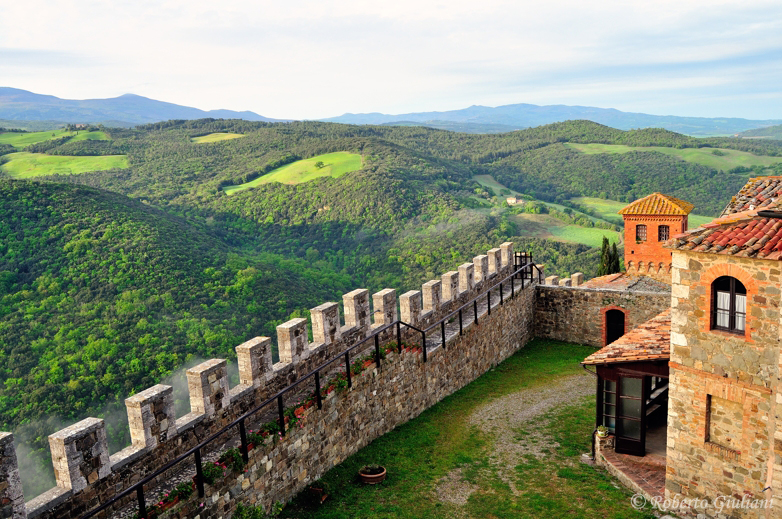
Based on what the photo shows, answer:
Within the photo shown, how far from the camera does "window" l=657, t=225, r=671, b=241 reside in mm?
23625

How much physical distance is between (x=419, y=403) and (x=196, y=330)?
14147mm

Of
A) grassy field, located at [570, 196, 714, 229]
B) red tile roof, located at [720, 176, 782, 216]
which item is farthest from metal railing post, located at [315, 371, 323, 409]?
grassy field, located at [570, 196, 714, 229]

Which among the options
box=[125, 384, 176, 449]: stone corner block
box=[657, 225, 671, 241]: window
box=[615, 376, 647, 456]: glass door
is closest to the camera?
box=[125, 384, 176, 449]: stone corner block

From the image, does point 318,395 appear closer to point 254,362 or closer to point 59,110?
point 254,362

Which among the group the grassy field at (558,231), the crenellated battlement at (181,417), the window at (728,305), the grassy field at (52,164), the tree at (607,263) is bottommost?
the grassy field at (558,231)

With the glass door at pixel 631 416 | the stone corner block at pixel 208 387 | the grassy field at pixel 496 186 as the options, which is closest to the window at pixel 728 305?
the glass door at pixel 631 416

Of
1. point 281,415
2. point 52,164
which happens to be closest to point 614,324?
point 281,415

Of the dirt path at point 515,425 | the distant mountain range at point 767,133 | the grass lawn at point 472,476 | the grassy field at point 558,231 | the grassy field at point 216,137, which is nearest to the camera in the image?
the grass lawn at point 472,476

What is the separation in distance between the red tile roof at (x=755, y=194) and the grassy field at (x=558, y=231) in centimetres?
3428

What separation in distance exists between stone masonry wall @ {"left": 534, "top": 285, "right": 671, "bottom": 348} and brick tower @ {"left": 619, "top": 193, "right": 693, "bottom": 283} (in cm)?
824

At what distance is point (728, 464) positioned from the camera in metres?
7.82

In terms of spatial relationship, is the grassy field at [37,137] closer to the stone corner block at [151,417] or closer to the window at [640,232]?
the window at [640,232]

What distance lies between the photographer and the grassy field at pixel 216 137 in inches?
2618

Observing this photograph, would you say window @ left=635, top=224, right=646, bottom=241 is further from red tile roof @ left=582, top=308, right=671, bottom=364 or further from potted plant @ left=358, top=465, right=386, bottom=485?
potted plant @ left=358, top=465, right=386, bottom=485
